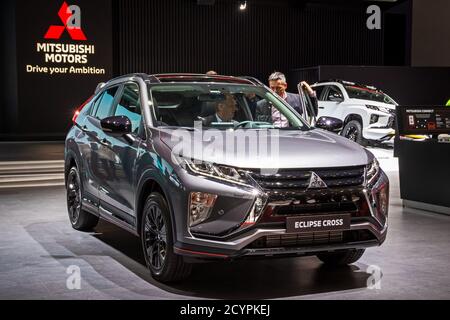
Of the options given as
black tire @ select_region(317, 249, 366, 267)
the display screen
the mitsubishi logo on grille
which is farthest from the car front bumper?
the display screen

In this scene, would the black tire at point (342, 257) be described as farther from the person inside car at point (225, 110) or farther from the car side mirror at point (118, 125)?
the car side mirror at point (118, 125)

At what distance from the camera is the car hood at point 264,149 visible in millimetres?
5238

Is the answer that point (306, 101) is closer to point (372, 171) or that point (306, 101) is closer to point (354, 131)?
point (372, 171)

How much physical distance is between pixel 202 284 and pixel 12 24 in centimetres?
2062

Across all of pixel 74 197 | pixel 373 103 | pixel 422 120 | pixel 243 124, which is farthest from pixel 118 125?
pixel 373 103

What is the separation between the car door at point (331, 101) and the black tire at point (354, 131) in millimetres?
545

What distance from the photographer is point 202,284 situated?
569cm

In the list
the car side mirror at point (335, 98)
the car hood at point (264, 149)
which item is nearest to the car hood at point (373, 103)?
the car side mirror at point (335, 98)

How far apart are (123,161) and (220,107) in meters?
1.01

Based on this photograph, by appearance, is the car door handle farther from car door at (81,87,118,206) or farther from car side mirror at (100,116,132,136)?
car side mirror at (100,116,132,136)

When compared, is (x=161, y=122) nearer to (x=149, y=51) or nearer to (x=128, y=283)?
(x=128, y=283)

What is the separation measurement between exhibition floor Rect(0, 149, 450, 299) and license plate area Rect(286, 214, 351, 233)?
0.53 m

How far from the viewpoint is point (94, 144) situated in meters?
7.21

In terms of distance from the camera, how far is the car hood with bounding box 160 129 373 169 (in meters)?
5.24
